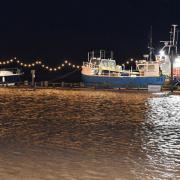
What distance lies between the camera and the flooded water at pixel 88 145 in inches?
385

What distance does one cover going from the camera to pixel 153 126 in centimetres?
1698

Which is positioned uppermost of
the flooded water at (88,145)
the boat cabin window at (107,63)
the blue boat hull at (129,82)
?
the boat cabin window at (107,63)

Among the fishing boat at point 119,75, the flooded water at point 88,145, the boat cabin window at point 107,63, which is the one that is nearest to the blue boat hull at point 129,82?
the fishing boat at point 119,75

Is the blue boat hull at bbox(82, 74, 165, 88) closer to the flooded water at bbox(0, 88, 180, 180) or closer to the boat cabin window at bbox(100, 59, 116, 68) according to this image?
the boat cabin window at bbox(100, 59, 116, 68)

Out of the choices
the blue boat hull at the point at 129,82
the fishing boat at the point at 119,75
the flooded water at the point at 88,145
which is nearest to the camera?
the flooded water at the point at 88,145

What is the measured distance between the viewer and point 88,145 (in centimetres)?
1277

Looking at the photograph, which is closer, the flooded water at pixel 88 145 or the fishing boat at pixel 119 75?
the flooded water at pixel 88 145

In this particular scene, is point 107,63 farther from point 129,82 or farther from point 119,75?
point 129,82

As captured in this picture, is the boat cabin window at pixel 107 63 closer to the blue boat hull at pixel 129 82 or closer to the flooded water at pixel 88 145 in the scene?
the blue boat hull at pixel 129 82

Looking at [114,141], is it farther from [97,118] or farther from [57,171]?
[97,118]

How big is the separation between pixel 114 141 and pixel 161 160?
8.74 ft

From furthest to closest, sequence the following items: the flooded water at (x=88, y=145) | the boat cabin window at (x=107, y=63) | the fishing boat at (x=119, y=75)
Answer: the boat cabin window at (x=107, y=63)
the fishing boat at (x=119, y=75)
the flooded water at (x=88, y=145)

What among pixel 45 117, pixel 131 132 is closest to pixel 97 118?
pixel 45 117

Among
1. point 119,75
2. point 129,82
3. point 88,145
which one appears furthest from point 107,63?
point 88,145
